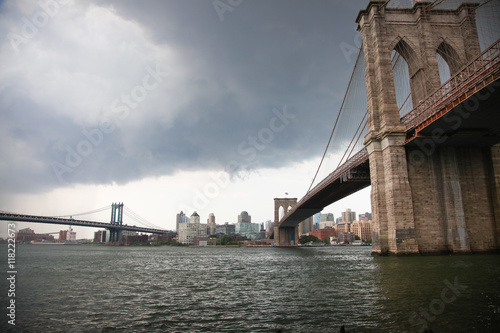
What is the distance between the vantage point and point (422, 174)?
29.0 meters

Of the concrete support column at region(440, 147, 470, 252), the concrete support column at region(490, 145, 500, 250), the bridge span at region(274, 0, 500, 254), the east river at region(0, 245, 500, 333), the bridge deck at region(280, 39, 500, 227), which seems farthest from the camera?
the concrete support column at region(490, 145, 500, 250)

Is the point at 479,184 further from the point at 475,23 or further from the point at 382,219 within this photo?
the point at 475,23

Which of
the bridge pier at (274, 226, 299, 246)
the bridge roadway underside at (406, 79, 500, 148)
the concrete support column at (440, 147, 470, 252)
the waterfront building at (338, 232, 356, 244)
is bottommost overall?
the waterfront building at (338, 232, 356, 244)

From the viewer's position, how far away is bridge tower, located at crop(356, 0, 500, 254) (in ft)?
90.7

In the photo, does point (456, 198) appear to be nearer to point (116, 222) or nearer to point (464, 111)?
point (464, 111)

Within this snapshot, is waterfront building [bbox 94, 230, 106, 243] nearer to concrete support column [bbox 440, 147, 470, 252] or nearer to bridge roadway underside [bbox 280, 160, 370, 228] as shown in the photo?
bridge roadway underside [bbox 280, 160, 370, 228]

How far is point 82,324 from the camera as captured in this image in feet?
26.0

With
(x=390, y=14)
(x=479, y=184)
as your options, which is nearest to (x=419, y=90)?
(x=390, y=14)

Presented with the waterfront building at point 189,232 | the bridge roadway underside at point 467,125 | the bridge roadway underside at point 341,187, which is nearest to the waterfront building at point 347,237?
the waterfront building at point 189,232

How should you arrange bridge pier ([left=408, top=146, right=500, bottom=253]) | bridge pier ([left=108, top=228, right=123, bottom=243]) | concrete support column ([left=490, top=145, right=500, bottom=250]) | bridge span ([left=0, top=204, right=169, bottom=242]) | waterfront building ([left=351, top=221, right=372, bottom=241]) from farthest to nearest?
waterfront building ([left=351, top=221, right=372, bottom=241]) < bridge pier ([left=108, top=228, right=123, bottom=243]) < bridge span ([left=0, top=204, right=169, bottom=242]) < concrete support column ([left=490, top=145, right=500, bottom=250]) < bridge pier ([left=408, top=146, right=500, bottom=253])

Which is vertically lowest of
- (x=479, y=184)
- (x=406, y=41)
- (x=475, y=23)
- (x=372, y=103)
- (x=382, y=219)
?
(x=382, y=219)

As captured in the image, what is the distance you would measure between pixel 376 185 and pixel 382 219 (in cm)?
319

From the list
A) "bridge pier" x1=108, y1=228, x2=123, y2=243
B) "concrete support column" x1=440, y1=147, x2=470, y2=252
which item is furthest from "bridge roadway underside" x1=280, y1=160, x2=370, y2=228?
"bridge pier" x1=108, y1=228, x2=123, y2=243

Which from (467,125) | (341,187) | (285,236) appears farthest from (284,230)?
(467,125)
